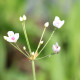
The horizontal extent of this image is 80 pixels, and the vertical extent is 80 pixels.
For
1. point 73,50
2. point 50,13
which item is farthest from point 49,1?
point 73,50

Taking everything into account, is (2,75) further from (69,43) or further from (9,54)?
(69,43)

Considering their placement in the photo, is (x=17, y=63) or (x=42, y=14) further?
(x=42, y=14)

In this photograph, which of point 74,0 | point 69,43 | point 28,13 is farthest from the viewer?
point 28,13

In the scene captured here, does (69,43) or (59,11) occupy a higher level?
(59,11)

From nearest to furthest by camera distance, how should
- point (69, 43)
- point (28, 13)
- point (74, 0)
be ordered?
point (69, 43)
point (74, 0)
point (28, 13)

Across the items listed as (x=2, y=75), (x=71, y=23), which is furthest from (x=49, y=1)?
(x=2, y=75)

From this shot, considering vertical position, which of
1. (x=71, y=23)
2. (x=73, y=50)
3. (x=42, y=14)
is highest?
(x=42, y=14)

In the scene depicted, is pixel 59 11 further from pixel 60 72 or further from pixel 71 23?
pixel 60 72
